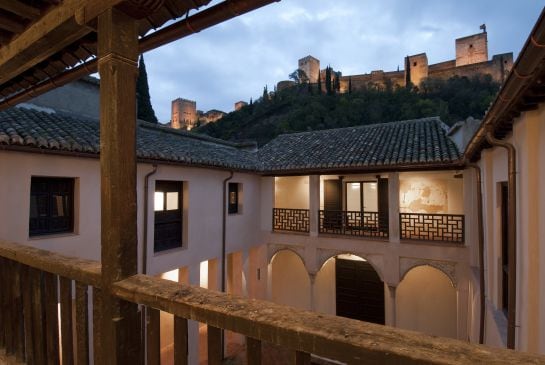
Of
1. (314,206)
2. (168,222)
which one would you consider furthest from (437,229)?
(168,222)

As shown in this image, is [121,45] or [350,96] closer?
[121,45]

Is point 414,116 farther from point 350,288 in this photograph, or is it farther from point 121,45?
point 121,45

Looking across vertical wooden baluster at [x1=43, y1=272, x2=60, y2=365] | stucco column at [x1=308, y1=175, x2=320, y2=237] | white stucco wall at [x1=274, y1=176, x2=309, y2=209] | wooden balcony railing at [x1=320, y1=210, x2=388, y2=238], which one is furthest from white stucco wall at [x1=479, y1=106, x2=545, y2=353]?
white stucco wall at [x1=274, y1=176, x2=309, y2=209]

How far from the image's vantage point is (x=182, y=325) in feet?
4.87

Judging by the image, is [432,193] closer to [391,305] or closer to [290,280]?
[391,305]

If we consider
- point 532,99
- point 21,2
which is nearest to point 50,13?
point 21,2

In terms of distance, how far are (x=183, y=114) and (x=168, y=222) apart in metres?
56.2

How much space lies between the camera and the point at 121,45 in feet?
5.78

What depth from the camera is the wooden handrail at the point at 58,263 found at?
1.81 meters

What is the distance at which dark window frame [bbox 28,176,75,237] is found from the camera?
603 centimetres

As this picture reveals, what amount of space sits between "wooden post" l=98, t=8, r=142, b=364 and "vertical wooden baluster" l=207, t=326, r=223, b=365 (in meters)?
0.60

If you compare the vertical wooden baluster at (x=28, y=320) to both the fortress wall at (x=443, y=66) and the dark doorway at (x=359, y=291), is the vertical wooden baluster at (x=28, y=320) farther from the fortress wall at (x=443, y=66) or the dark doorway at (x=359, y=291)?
the fortress wall at (x=443, y=66)

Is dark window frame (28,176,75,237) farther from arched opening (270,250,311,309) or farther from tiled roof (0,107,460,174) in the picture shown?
arched opening (270,250,311,309)

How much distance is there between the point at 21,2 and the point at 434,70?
5161 cm
